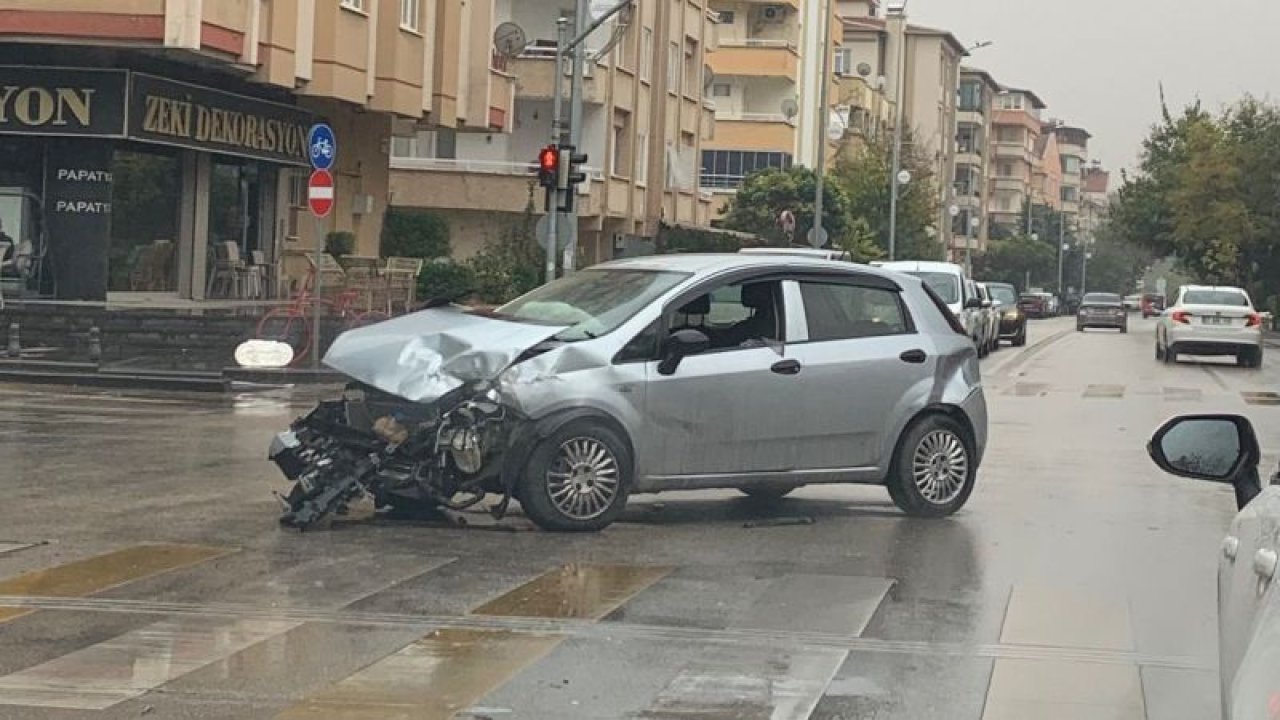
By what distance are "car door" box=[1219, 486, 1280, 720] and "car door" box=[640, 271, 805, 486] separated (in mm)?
6886

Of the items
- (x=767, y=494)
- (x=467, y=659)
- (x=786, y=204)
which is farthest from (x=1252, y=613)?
(x=786, y=204)

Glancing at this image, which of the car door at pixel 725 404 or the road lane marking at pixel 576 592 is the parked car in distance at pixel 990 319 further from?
the road lane marking at pixel 576 592

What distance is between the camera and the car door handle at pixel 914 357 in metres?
12.3

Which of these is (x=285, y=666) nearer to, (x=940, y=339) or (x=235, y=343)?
(x=940, y=339)

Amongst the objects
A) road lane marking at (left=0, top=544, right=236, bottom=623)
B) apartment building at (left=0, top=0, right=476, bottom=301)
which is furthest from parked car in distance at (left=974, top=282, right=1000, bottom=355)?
road lane marking at (left=0, top=544, right=236, bottom=623)

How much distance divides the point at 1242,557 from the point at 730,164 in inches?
2946

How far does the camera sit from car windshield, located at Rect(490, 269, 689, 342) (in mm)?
11547

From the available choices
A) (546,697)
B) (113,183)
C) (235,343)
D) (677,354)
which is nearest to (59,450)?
(677,354)

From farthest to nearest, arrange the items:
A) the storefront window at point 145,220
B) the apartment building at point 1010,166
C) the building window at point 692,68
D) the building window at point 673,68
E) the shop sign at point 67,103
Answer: the apartment building at point 1010,166 < the building window at point 692,68 < the building window at point 673,68 < the storefront window at point 145,220 < the shop sign at point 67,103

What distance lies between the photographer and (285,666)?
7414mm

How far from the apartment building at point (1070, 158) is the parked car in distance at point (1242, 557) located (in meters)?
189

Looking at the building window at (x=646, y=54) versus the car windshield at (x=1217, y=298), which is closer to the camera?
the car windshield at (x=1217, y=298)

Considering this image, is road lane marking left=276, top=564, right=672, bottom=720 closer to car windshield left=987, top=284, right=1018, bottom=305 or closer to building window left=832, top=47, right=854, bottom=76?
Result: car windshield left=987, top=284, right=1018, bottom=305

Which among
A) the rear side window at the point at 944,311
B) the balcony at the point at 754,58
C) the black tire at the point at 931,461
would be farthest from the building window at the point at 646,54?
the black tire at the point at 931,461
